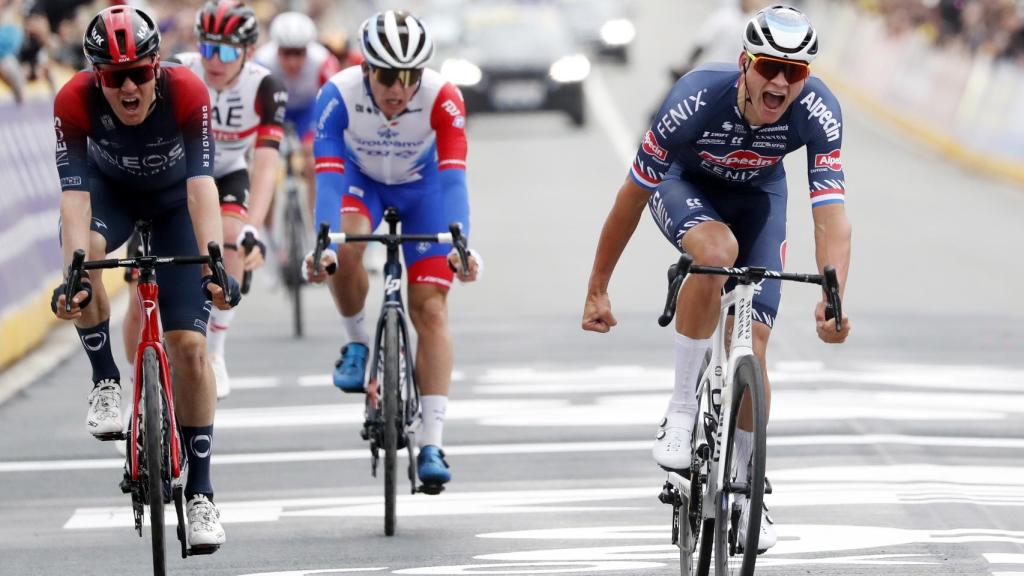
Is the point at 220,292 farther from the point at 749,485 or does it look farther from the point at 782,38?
the point at 782,38

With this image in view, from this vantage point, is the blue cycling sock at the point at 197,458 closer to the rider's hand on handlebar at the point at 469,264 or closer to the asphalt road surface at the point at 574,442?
the asphalt road surface at the point at 574,442

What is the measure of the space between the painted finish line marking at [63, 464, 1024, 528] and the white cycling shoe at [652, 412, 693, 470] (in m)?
1.52

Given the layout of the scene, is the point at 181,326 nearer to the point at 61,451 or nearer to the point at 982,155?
the point at 61,451

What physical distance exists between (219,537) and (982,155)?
69.6 ft

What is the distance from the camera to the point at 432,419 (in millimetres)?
9047

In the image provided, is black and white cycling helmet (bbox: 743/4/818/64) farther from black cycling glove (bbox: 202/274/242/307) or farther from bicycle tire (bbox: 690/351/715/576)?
black cycling glove (bbox: 202/274/242/307)

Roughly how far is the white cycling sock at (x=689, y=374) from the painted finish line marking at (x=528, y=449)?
3.03 meters

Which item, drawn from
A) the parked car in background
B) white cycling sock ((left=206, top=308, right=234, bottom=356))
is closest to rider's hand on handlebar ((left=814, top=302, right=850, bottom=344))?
white cycling sock ((left=206, top=308, right=234, bottom=356))

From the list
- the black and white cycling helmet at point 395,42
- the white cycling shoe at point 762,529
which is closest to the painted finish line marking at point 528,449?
the black and white cycling helmet at point 395,42

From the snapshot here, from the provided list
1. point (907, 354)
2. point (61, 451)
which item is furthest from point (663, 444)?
point (907, 354)

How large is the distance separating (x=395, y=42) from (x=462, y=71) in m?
22.1

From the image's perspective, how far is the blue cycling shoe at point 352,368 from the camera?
31.2ft

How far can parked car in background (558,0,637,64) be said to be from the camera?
4766 cm

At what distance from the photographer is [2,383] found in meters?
12.8
